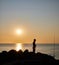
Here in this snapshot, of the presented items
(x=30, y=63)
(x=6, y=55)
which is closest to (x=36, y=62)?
(x=30, y=63)

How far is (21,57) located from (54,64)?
456cm

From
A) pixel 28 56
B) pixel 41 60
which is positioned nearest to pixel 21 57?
pixel 28 56

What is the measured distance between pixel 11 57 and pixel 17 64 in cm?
533

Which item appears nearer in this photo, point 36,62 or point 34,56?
point 36,62

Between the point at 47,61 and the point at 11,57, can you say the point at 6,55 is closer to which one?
the point at 11,57

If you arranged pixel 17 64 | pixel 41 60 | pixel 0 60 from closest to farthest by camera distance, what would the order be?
pixel 17 64
pixel 41 60
pixel 0 60

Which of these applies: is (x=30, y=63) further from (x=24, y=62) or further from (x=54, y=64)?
(x=54, y=64)

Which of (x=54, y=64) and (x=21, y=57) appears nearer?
(x=54, y=64)

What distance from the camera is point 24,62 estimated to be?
22.5 metres

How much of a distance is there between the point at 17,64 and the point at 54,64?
12.4ft

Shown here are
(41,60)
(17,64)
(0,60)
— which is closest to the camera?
(17,64)

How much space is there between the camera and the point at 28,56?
26.7 m

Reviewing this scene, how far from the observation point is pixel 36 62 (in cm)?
2273

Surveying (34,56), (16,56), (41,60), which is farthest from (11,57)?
(41,60)
